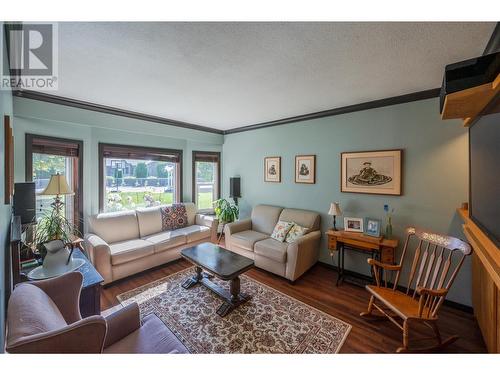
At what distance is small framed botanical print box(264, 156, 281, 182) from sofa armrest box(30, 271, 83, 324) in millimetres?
3217

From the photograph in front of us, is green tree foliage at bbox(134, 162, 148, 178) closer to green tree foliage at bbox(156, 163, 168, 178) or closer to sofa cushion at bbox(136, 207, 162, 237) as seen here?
green tree foliage at bbox(156, 163, 168, 178)

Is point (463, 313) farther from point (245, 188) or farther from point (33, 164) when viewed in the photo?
point (33, 164)

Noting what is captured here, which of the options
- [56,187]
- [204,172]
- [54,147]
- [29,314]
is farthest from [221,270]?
[204,172]

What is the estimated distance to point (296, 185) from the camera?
373 centimetres

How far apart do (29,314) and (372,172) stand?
344 centimetres

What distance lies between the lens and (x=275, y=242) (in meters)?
3.21

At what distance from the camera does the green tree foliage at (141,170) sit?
392 cm

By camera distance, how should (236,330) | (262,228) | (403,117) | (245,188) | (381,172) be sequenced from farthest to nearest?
(245,188)
(262,228)
(381,172)
(403,117)
(236,330)

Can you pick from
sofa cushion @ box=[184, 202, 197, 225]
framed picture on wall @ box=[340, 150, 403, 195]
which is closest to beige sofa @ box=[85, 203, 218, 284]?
sofa cushion @ box=[184, 202, 197, 225]

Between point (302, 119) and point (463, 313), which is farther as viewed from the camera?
point (302, 119)

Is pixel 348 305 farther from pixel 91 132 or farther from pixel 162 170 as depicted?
pixel 91 132

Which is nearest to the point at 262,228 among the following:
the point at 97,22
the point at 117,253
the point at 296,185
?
the point at 296,185

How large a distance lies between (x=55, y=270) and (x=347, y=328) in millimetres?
2717

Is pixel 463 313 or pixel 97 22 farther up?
pixel 97 22
